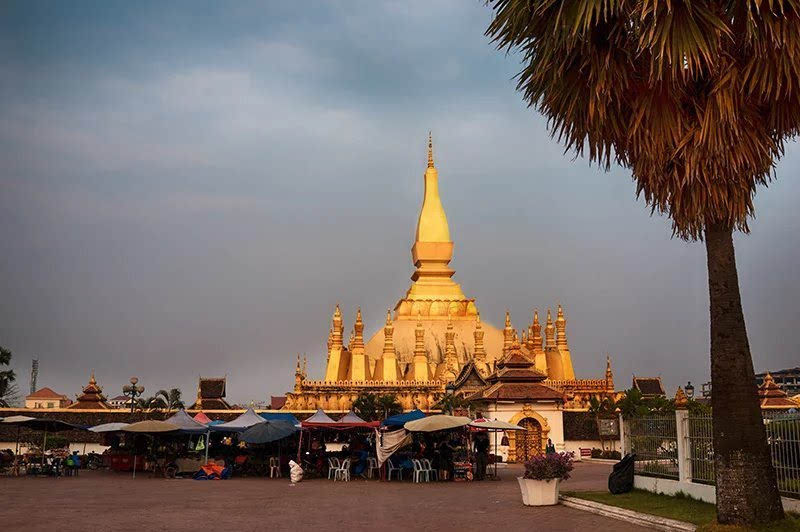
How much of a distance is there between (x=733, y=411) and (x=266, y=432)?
17609 mm

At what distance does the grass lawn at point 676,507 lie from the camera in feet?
36.9

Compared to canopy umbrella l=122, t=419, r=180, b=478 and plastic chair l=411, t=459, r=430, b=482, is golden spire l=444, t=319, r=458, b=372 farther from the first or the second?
canopy umbrella l=122, t=419, r=180, b=478

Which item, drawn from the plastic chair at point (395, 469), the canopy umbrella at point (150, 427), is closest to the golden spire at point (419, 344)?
the plastic chair at point (395, 469)

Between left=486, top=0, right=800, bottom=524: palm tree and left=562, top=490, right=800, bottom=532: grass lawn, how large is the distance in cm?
18

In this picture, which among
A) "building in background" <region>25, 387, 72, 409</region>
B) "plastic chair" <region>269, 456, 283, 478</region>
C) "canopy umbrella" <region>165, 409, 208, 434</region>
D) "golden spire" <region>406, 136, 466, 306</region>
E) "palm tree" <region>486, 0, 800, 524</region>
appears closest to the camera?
"palm tree" <region>486, 0, 800, 524</region>

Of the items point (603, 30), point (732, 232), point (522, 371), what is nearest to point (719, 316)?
point (732, 232)

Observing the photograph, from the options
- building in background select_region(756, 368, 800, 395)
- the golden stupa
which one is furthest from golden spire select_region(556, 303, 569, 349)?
building in background select_region(756, 368, 800, 395)

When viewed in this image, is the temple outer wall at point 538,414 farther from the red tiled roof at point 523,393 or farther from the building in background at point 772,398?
the building in background at point 772,398

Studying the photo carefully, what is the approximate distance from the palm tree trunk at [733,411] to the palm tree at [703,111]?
0.5 inches

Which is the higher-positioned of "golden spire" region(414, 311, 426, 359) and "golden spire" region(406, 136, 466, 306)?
"golden spire" region(406, 136, 466, 306)

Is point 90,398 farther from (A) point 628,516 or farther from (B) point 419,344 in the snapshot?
(A) point 628,516

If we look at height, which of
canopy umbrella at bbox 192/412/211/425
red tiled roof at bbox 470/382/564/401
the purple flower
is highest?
red tiled roof at bbox 470/382/564/401

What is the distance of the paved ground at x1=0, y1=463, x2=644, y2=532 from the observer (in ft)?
46.0

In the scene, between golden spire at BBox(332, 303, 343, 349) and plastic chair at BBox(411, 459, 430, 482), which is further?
golden spire at BBox(332, 303, 343, 349)
